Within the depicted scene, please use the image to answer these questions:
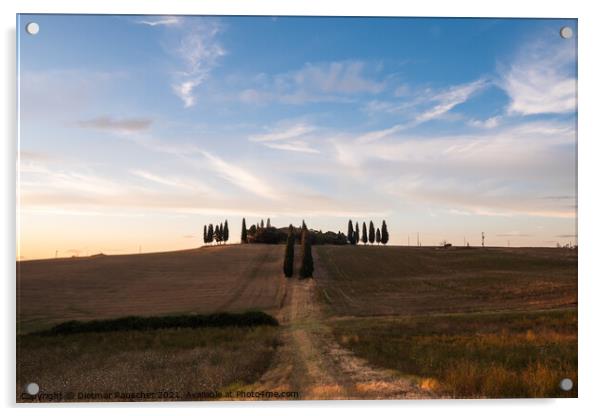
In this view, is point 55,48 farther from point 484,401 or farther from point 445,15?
point 484,401

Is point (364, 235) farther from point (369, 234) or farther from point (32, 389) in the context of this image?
point (32, 389)

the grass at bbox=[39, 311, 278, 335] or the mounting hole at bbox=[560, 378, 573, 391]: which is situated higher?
the grass at bbox=[39, 311, 278, 335]

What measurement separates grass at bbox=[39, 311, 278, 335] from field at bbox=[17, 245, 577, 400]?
92 mm

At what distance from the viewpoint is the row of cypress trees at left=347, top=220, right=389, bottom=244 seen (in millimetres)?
6340

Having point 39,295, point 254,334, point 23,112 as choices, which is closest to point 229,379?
point 254,334

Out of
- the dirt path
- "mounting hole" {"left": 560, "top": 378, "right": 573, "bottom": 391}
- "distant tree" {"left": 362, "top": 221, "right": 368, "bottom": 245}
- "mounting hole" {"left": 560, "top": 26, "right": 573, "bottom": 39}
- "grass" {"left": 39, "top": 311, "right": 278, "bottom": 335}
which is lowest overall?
"mounting hole" {"left": 560, "top": 378, "right": 573, "bottom": 391}

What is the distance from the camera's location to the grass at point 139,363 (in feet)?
17.9

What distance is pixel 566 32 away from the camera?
19.6 feet

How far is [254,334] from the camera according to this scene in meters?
6.33

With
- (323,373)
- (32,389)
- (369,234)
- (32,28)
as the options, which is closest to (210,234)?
(369,234)

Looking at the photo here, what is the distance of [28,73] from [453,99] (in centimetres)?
603

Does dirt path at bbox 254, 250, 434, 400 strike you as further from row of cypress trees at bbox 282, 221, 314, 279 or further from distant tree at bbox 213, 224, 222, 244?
distant tree at bbox 213, 224, 222, 244

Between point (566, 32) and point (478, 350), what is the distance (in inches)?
189

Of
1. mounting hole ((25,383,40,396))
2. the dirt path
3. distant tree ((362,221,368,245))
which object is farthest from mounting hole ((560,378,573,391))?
mounting hole ((25,383,40,396))
